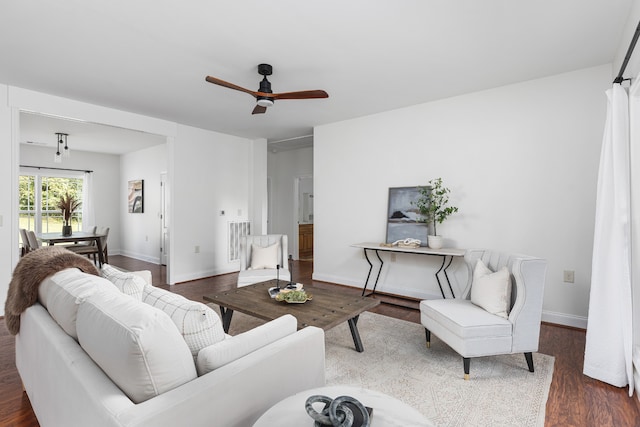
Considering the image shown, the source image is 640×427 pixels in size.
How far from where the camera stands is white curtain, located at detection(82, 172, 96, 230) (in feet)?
23.9

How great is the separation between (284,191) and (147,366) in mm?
6402

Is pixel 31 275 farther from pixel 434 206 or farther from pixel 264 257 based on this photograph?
pixel 434 206

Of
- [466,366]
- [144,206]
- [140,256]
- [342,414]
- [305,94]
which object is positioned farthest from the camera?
[140,256]

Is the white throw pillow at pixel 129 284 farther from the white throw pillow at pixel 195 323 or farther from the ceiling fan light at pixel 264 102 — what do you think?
the ceiling fan light at pixel 264 102

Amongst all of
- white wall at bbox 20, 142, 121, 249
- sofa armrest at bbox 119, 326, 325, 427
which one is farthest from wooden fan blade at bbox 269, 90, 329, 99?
white wall at bbox 20, 142, 121, 249

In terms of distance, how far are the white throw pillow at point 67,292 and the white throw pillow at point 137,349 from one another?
0.74 ft

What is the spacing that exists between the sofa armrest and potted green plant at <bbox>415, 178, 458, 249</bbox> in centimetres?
259

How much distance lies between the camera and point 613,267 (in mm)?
2160

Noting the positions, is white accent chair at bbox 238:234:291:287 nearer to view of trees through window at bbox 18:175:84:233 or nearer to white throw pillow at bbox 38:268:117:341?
white throw pillow at bbox 38:268:117:341

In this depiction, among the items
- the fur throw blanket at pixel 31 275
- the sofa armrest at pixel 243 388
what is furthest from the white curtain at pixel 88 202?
the sofa armrest at pixel 243 388

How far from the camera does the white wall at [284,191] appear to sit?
7.17 metres

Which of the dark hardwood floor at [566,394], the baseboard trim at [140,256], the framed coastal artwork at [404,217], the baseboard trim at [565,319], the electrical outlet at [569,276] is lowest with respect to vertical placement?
the baseboard trim at [140,256]

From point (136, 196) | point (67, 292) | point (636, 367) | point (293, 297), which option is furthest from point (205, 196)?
point (636, 367)

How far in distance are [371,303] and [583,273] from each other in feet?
6.93
